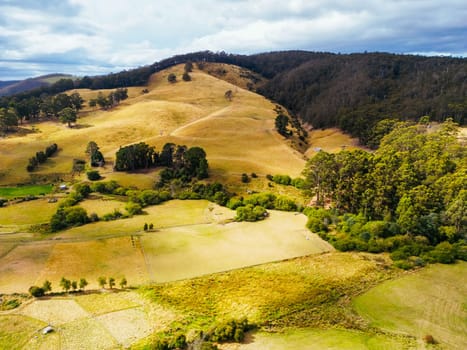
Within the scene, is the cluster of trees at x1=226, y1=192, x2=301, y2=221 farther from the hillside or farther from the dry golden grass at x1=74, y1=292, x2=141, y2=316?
the dry golden grass at x1=74, y1=292, x2=141, y2=316

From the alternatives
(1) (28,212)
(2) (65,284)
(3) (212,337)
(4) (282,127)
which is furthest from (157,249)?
(4) (282,127)

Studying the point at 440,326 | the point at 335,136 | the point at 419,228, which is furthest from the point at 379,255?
the point at 335,136

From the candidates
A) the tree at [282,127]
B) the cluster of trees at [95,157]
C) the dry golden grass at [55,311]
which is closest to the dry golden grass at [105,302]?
the dry golden grass at [55,311]

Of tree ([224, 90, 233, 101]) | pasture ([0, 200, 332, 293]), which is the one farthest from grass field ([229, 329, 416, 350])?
tree ([224, 90, 233, 101])

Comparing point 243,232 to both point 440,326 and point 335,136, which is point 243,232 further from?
point 335,136

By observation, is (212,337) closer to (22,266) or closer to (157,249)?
(157,249)

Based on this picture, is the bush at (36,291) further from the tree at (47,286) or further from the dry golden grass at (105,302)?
the dry golden grass at (105,302)
